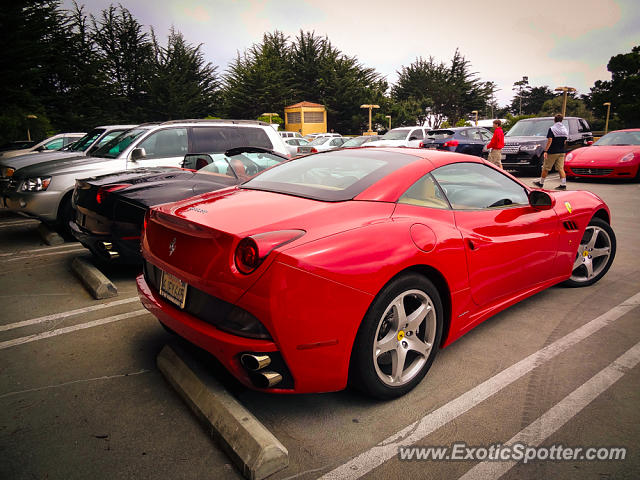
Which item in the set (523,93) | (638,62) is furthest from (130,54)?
(523,93)

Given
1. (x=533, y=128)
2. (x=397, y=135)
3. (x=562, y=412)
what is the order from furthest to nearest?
1. (x=397, y=135)
2. (x=533, y=128)
3. (x=562, y=412)

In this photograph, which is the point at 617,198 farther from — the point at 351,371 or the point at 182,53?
the point at 182,53

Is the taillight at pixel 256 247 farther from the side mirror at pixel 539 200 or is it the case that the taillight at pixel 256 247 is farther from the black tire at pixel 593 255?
the black tire at pixel 593 255

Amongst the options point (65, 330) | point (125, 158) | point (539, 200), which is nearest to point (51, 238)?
point (125, 158)

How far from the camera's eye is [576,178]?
12.5 metres

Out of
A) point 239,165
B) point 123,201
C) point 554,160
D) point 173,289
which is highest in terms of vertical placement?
point 239,165

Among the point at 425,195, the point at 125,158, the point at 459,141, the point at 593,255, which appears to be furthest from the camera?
the point at 459,141

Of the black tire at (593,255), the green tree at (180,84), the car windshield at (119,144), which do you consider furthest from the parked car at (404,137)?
the green tree at (180,84)

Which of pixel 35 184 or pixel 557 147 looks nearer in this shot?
pixel 35 184

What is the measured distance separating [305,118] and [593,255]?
46586 mm

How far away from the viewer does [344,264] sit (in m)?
2.07

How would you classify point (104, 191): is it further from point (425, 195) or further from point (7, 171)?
point (7, 171)

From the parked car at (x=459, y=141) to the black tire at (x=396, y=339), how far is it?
13.8m

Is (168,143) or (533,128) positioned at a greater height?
(533,128)
